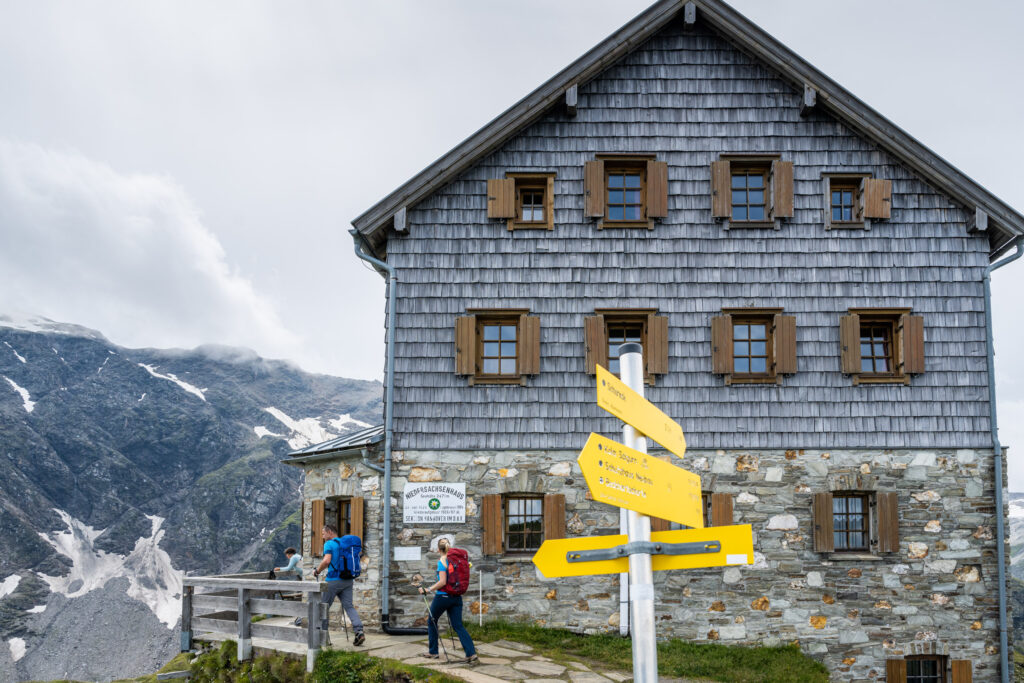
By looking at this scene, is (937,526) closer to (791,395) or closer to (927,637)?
(927,637)

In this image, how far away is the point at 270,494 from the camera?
96.0 meters

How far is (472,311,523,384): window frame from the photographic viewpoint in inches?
479

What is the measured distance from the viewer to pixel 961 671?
11625 mm

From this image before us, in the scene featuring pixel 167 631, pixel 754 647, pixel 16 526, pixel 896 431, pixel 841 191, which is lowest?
pixel 167 631

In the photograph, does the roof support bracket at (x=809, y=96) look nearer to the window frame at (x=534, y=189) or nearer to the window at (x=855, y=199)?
the window at (x=855, y=199)

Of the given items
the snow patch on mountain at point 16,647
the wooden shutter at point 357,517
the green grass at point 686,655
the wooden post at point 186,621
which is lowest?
the snow patch on mountain at point 16,647

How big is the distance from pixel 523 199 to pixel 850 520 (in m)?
7.12

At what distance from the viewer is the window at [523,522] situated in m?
12.0

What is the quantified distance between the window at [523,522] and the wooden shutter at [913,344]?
5.95m

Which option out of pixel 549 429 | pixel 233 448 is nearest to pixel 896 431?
pixel 549 429

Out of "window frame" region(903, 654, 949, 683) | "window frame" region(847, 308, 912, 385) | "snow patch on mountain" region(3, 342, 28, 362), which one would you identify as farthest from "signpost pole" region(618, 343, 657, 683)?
"snow patch on mountain" region(3, 342, 28, 362)

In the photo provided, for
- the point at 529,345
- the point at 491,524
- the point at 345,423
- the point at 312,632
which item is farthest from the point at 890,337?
the point at 345,423

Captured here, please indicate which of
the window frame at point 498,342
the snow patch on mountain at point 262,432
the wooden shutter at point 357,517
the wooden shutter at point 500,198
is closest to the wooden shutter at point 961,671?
the window frame at point 498,342

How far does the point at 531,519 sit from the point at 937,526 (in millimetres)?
6043
